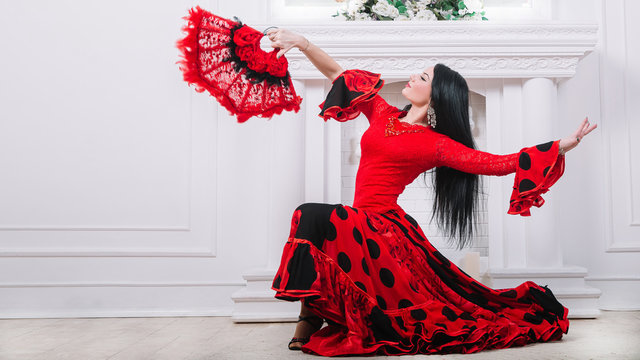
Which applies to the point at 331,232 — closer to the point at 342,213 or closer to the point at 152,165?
the point at 342,213

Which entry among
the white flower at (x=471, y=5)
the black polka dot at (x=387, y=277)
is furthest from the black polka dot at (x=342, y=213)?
the white flower at (x=471, y=5)

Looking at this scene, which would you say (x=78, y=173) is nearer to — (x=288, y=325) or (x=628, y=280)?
(x=288, y=325)

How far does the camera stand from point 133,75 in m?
3.17

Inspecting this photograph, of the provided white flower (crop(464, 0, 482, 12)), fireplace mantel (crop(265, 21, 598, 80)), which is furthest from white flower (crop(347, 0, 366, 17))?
white flower (crop(464, 0, 482, 12))

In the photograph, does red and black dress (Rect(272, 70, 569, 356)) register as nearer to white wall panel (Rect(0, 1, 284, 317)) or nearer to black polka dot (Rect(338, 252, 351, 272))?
black polka dot (Rect(338, 252, 351, 272))

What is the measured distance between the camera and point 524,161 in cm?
187

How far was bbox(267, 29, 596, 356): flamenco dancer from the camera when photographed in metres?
1.80

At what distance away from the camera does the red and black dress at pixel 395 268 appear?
5.88ft

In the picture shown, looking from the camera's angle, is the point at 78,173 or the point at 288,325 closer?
the point at 288,325

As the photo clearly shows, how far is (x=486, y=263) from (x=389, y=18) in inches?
65.5

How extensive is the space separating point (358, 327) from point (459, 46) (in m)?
1.85

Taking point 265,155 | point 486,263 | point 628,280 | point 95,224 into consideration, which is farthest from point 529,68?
point 95,224

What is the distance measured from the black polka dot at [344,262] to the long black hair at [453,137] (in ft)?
2.11

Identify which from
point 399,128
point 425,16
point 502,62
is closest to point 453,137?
point 399,128
